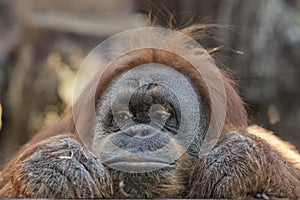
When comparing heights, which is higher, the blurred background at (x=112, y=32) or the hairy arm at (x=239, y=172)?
the hairy arm at (x=239, y=172)

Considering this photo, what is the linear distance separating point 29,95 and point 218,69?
4.76 metres

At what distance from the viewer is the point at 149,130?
333 cm

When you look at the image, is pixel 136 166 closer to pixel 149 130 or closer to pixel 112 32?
pixel 149 130

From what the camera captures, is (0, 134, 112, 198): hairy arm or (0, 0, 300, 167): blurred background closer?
(0, 134, 112, 198): hairy arm

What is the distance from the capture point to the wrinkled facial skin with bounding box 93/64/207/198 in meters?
3.27

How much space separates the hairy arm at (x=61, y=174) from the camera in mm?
3139

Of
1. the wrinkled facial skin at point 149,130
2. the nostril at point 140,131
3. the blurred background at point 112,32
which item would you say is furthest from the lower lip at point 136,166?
the blurred background at point 112,32

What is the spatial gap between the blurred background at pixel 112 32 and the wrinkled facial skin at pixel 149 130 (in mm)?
2113

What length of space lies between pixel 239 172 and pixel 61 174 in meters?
0.74

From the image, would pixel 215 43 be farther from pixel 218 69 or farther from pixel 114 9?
pixel 114 9

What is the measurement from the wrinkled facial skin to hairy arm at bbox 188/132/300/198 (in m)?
0.15

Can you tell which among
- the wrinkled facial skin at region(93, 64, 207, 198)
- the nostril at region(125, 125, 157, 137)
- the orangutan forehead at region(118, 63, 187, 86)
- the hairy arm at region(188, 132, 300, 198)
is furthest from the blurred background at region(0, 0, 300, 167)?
the nostril at region(125, 125, 157, 137)

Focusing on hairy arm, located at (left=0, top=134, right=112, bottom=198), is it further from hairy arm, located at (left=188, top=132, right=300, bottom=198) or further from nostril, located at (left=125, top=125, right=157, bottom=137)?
hairy arm, located at (left=188, top=132, right=300, bottom=198)

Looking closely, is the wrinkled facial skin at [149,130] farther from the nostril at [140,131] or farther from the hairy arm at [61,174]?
the hairy arm at [61,174]
